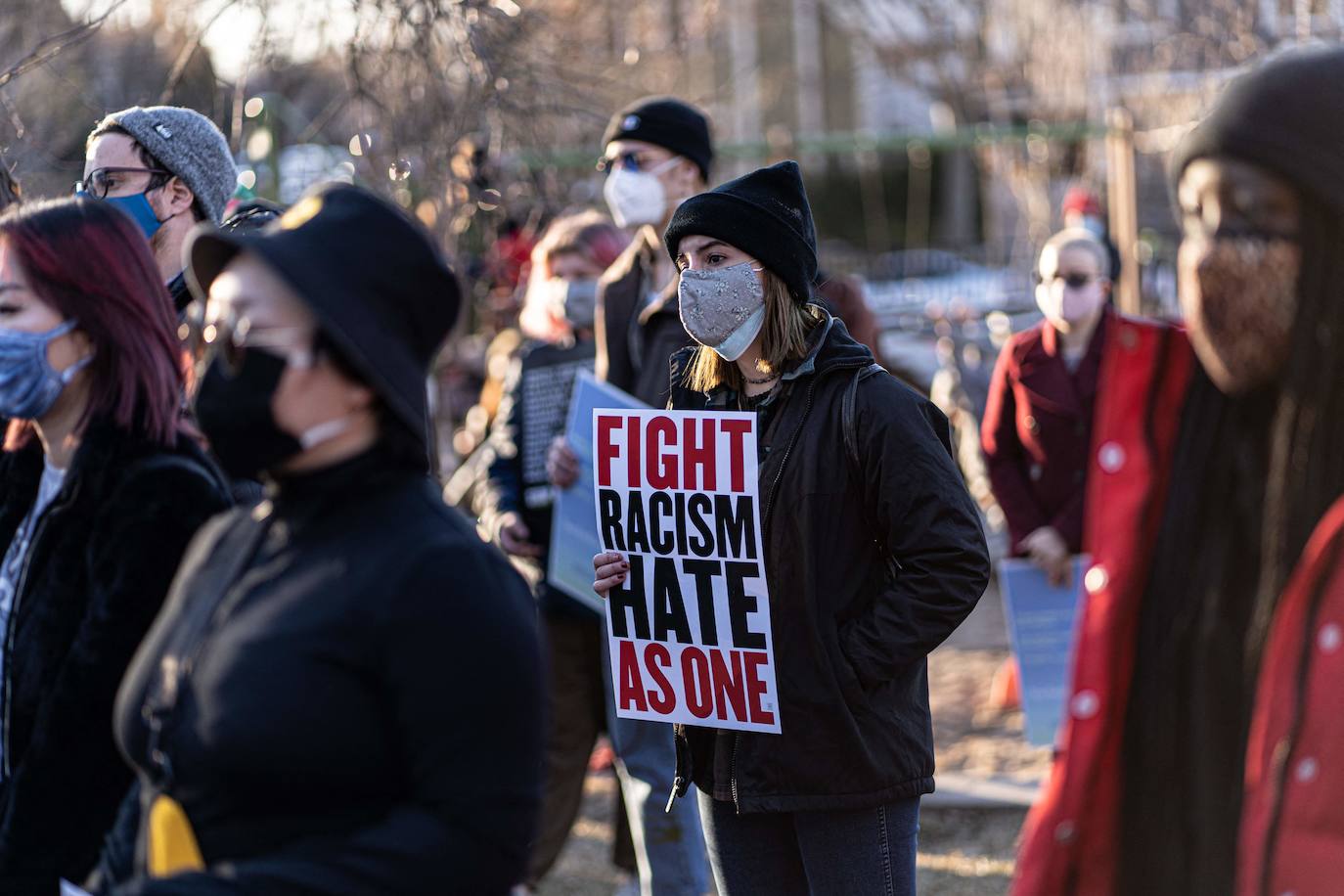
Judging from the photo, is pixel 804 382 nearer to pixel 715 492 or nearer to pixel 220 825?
Result: pixel 715 492

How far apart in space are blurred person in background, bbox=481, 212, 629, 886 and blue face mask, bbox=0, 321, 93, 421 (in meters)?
2.61

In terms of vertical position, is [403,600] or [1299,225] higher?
[1299,225]

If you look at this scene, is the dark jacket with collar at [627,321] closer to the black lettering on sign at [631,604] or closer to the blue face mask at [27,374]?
the black lettering on sign at [631,604]

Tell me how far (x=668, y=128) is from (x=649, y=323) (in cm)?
75

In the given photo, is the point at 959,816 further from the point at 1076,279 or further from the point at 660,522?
the point at 660,522

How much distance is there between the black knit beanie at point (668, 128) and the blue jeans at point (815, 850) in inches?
94.9

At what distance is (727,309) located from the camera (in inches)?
147

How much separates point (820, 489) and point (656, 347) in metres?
1.55

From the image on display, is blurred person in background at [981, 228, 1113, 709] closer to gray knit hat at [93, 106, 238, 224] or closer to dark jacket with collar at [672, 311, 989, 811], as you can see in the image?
dark jacket with collar at [672, 311, 989, 811]

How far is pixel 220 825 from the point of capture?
2.26 metres

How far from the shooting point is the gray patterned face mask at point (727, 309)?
374 cm

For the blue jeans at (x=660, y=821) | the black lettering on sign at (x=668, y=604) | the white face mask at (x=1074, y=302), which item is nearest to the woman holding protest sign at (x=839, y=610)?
the black lettering on sign at (x=668, y=604)

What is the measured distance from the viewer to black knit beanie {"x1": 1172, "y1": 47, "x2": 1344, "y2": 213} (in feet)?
6.68

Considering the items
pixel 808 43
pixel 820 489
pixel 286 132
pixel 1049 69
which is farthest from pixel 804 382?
pixel 808 43
